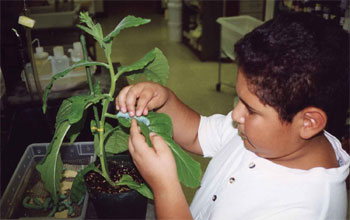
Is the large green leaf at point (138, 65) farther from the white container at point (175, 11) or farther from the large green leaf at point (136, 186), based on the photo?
the white container at point (175, 11)

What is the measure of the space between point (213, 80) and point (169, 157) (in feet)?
10.9

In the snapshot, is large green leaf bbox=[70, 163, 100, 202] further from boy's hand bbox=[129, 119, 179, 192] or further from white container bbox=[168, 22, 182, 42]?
white container bbox=[168, 22, 182, 42]

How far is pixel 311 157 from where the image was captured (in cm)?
82

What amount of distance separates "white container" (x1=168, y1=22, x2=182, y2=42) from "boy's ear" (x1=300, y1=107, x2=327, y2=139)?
499 centimetres

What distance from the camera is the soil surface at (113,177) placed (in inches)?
38.7

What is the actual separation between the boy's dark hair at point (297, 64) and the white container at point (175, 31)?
4.95m

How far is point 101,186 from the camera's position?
0.99 metres

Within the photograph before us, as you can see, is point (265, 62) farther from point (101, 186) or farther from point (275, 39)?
point (101, 186)

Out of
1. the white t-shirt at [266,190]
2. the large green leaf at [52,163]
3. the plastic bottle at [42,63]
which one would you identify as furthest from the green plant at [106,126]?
the plastic bottle at [42,63]

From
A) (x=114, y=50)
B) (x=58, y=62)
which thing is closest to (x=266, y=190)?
(x=58, y=62)

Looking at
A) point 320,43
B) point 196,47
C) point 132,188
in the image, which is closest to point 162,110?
point 132,188

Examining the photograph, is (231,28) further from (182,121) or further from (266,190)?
(266,190)

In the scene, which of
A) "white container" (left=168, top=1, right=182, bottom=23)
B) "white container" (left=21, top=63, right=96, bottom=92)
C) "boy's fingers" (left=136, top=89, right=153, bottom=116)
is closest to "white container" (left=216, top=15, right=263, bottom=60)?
"white container" (left=21, top=63, right=96, bottom=92)

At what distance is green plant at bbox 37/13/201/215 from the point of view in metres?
0.84
